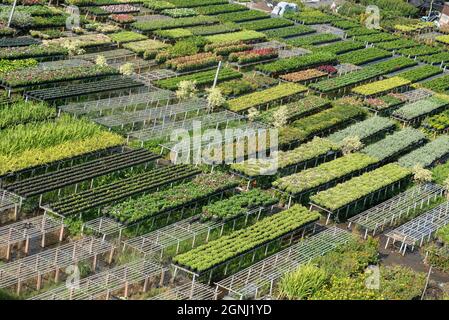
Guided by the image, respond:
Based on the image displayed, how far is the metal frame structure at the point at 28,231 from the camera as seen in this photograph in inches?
1329

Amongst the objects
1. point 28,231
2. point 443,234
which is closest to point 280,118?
point 443,234

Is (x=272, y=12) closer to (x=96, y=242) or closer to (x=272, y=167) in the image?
(x=272, y=167)

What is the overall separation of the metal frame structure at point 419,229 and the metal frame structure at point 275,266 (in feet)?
8.01

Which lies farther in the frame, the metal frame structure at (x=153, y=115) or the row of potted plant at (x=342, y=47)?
the row of potted plant at (x=342, y=47)

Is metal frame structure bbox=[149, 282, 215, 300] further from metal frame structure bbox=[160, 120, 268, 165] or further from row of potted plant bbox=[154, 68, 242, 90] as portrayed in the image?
row of potted plant bbox=[154, 68, 242, 90]

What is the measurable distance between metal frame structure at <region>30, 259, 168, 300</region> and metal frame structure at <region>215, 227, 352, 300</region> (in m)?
2.76

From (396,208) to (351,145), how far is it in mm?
6411

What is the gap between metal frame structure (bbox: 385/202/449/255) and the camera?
38.7 metres

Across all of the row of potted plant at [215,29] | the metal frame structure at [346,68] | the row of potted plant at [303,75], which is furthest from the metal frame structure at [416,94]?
the row of potted plant at [215,29]

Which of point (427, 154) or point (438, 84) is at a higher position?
point (438, 84)

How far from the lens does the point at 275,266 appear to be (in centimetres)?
3491

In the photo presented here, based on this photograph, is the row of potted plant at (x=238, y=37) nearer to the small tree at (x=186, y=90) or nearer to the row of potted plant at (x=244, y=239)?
the small tree at (x=186, y=90)

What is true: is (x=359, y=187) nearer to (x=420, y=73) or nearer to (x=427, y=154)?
(x=427, y=154)

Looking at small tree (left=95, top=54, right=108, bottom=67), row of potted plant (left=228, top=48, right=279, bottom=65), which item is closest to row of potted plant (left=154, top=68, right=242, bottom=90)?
row of potted plant (left=228, top=48, right=279, bottom=65)
